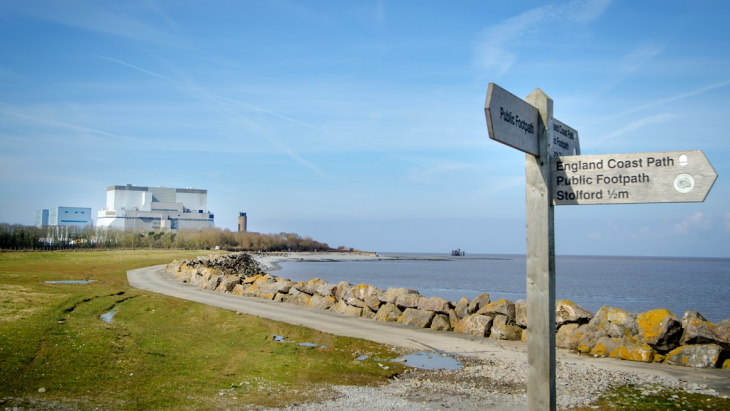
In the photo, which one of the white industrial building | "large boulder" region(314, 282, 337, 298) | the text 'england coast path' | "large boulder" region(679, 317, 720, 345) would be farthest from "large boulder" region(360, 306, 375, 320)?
the white industrial building

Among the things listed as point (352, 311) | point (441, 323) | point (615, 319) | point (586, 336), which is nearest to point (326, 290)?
point (352, 311)

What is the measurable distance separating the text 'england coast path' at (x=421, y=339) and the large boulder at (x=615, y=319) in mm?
1122

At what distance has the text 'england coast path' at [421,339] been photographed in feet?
29.8

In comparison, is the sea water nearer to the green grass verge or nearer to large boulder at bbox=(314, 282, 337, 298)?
large boulder at bbox=(314, 282, 337, 298)

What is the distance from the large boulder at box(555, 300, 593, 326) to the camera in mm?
12023

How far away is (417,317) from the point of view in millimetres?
14625

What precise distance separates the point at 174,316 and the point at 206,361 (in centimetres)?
583

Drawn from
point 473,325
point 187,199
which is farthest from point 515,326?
point 187,199

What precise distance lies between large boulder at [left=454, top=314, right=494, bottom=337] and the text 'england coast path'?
0.33 meters

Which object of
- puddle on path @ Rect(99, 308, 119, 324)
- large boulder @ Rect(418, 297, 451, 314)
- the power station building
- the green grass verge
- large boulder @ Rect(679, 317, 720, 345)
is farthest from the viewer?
the power station building

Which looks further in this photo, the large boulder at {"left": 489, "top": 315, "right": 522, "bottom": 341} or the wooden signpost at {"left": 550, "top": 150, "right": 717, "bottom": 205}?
the large boulder at {"left": 489, "top": 315, "right": 522, "bottom": 341}

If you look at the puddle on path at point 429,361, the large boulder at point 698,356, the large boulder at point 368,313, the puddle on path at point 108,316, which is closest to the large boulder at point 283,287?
the large boulder at point 368,313

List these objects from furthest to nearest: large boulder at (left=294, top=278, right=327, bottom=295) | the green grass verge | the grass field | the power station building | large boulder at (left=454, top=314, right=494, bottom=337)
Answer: the power station building
large boulder at (left=294, top=278, right=327, bottom=295)
large boulder at (left=454, top=314, right=494, bottom=337)
the grass field
the green grass verge

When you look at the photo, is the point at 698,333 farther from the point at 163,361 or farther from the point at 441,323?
the point at 163,361
